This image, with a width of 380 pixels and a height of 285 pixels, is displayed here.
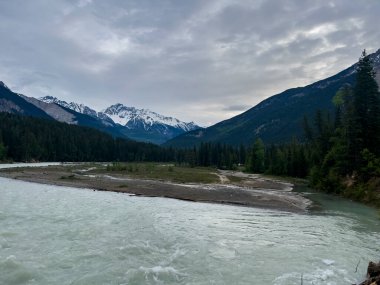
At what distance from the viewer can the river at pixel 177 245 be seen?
2170cm

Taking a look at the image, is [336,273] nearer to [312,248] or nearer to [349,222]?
[312,248]

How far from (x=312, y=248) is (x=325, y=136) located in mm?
66252

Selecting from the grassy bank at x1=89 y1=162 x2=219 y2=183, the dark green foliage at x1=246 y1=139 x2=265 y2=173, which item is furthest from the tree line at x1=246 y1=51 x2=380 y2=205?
the dark green foliage at x1=246 y1=139 x2=265 y2=173

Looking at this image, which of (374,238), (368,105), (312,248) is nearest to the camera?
(312,248)

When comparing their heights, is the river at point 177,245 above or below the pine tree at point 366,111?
below

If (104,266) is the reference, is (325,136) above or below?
above

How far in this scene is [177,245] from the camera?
28.5 meters

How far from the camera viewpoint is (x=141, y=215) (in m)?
41.3

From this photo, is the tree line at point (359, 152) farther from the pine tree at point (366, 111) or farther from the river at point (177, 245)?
the river at point (177, 245)

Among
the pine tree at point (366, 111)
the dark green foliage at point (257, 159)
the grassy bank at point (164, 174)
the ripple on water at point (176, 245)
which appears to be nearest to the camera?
the ripple on water at point (176, 245)

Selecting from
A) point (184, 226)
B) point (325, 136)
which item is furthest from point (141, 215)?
point (325, 136)

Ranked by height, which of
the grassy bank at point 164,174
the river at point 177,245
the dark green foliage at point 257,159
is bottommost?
the river at point 177,245

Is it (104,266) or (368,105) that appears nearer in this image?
(104,266)

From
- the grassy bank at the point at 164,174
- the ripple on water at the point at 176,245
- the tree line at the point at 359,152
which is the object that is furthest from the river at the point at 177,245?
the grassy bank at the point at 164,174
